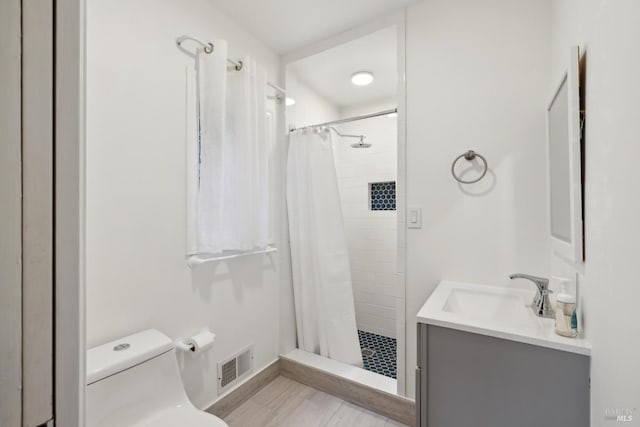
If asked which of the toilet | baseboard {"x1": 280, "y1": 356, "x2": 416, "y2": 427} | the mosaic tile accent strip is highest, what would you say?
the mosaic tile accent strip

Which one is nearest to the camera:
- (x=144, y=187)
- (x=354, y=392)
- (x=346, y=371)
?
(x=144, y=187)

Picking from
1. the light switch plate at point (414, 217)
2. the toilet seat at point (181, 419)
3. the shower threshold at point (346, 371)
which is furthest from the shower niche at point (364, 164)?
the toilet seat at point (181, 419)

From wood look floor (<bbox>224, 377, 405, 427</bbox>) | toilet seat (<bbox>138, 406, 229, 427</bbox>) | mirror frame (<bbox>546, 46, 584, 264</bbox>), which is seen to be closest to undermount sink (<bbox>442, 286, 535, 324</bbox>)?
mirror frame (<bbox>546, 46, 584, 264</bbox>)

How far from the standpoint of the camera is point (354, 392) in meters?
1.79

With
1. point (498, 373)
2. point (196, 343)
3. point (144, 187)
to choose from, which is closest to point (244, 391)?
point (196, 343)

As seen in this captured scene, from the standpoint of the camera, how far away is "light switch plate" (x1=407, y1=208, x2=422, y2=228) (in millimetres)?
1661

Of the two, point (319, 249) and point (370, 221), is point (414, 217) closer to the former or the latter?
point (319, 249)

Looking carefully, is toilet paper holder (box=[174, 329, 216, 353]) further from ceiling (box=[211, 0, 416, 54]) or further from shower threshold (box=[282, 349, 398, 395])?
ceiling (box=[211, 0, 416, 54])

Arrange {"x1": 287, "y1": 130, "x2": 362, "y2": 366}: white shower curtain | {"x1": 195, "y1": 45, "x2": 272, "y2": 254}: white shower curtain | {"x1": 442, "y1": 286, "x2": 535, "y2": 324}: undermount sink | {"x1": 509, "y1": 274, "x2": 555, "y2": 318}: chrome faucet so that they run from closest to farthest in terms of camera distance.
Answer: {"x1": 509, "y1": 274, "x2": 555, "y2": 318}: chrome faucet < {"x1": 442, "y1": 286, "x2": 535, "y2": 324}: undermount sink < {"x1": 195, "y1": 45, "x2": 272, "y2": 254}: white shower curtain < {"x1": 287, "y1": 130, "x2": 362, "y2": 366}: white shower curtain

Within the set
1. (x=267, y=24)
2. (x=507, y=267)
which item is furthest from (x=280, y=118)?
(x=507, y=267)

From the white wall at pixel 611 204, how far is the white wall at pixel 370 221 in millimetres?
1828

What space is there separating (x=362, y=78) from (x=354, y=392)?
233 centimetres

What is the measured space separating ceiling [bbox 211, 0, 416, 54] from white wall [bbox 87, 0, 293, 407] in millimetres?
161

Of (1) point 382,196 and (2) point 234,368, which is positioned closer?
(2) point 234,368
